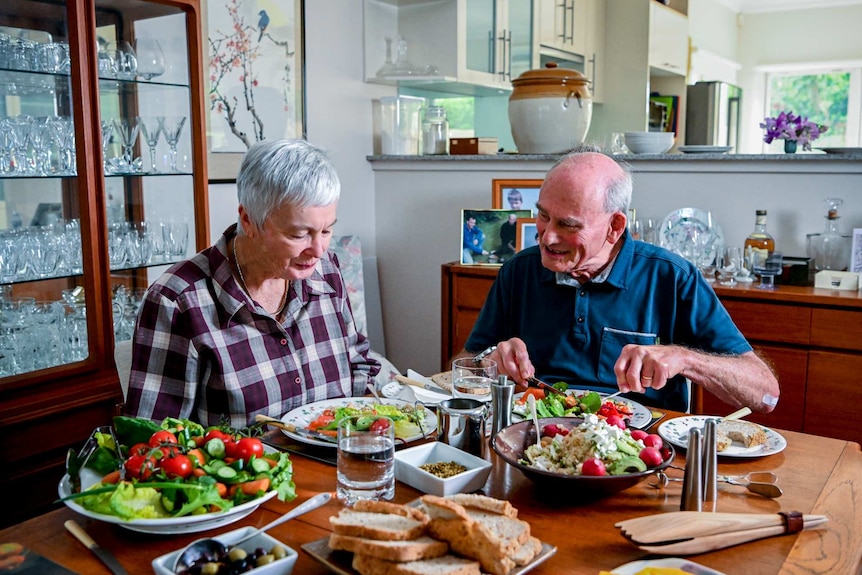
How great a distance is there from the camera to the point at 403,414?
1648 mm

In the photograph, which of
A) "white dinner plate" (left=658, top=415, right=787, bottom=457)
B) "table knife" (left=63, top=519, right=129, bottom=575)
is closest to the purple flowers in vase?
"white dinner plate" (left=658, top=415, right=787, bottom=457)

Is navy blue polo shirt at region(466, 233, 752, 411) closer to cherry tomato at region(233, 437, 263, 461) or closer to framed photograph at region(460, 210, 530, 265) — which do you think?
cherry tomato at region(233, 437, 263, 461)

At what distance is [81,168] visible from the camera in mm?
2438

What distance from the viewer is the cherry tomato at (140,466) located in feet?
3.91

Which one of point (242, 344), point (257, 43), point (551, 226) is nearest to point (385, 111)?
point (257, 43)

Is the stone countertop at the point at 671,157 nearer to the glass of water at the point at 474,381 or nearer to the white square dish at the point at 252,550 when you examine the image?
the glass of water at the point at 474,381

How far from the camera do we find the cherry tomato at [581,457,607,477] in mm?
1278

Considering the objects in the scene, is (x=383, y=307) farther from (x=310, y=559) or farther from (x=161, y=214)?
(x=310, y=559)

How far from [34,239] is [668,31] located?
4297mm

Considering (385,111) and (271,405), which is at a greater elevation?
(385,111)

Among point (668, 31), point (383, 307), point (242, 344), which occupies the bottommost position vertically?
point (383, 307)

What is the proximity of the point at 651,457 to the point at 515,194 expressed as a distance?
2356mm

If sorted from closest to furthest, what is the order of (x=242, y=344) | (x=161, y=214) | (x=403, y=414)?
(x=403, y=414) < (x=242, y=344) < (x=161, y=214)

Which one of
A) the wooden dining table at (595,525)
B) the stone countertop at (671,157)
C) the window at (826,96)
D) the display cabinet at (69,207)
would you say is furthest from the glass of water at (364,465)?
the window at (826,96)
